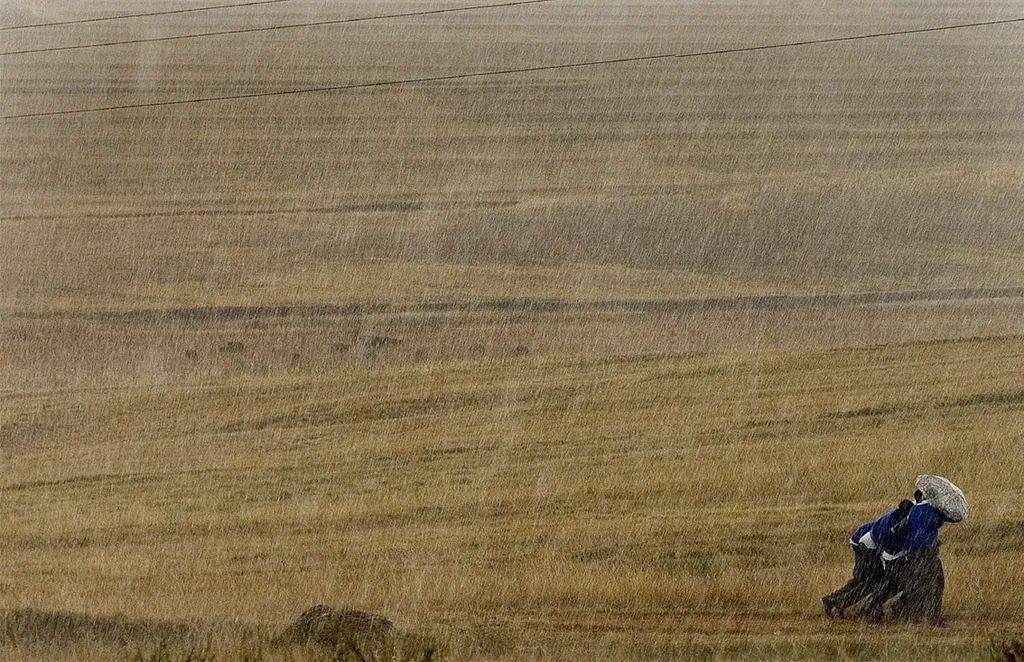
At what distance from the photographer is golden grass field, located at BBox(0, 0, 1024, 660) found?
46.1ft

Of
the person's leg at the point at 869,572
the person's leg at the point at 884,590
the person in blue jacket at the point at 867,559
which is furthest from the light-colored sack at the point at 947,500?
the person's leg at the point at 869,572

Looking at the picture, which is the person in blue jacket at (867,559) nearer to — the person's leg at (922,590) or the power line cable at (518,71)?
the person's leg at (922,590)

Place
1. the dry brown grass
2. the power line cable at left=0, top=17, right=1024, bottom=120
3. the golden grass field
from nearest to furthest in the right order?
the dry brown grass, the golden grass field, the power line cable at left=0, top=17, right=1024, bottom=120

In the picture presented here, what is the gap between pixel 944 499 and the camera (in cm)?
1094

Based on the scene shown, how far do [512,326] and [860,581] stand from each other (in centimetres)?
1407

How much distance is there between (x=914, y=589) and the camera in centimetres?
1138

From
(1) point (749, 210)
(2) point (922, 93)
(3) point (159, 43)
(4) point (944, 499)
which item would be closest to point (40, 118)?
(3) point (159, 43)

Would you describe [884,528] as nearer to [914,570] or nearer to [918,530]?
[918,530]

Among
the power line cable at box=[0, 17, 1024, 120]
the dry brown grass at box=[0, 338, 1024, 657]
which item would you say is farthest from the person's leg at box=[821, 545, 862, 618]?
the power line cable at box=[0, 17, 1024, 120]

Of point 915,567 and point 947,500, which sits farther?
point 915,567

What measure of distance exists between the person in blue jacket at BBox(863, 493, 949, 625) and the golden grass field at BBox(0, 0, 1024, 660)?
0.30 metres

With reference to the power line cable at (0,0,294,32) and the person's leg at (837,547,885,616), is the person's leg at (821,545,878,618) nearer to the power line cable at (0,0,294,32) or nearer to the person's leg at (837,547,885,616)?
the person's leg at (837,547,885,616)

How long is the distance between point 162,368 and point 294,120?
16189 millimetres

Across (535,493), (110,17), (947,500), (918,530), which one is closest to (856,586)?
(918,530)
